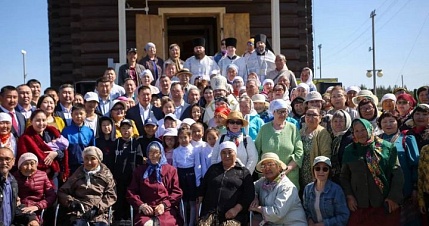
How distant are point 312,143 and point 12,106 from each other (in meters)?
3.51

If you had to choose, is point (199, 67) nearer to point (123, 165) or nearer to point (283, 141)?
point (123, 165)

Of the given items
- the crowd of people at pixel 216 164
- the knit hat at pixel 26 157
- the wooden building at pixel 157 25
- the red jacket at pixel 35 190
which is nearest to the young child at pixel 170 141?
the crowd of people at pixel 216 164

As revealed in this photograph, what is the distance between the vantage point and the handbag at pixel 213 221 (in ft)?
Result: 19.6

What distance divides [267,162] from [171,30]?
44.7ft

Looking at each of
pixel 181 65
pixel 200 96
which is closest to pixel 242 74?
pixel 181 65

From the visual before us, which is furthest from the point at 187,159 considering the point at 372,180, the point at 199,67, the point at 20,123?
the point at 199,67

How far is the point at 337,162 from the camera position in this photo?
6133mm

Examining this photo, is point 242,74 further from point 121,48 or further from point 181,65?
point 121,48

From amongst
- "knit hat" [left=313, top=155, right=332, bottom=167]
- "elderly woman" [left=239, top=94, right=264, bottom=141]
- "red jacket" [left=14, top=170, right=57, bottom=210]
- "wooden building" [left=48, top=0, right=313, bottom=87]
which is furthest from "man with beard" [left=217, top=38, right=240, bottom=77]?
"red jacket" [left=14, top=170, right=57, bottom=210]

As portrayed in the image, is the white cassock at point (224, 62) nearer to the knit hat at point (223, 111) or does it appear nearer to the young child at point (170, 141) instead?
the knit hat at point (223, 111)

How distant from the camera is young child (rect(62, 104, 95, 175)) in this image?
6.52 metres

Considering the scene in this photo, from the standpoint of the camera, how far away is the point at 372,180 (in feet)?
18.6

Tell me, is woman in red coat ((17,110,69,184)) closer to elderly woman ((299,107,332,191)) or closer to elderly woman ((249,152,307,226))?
elderly woman ((249,152,307,226))

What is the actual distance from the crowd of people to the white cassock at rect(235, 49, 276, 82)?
292 cm
